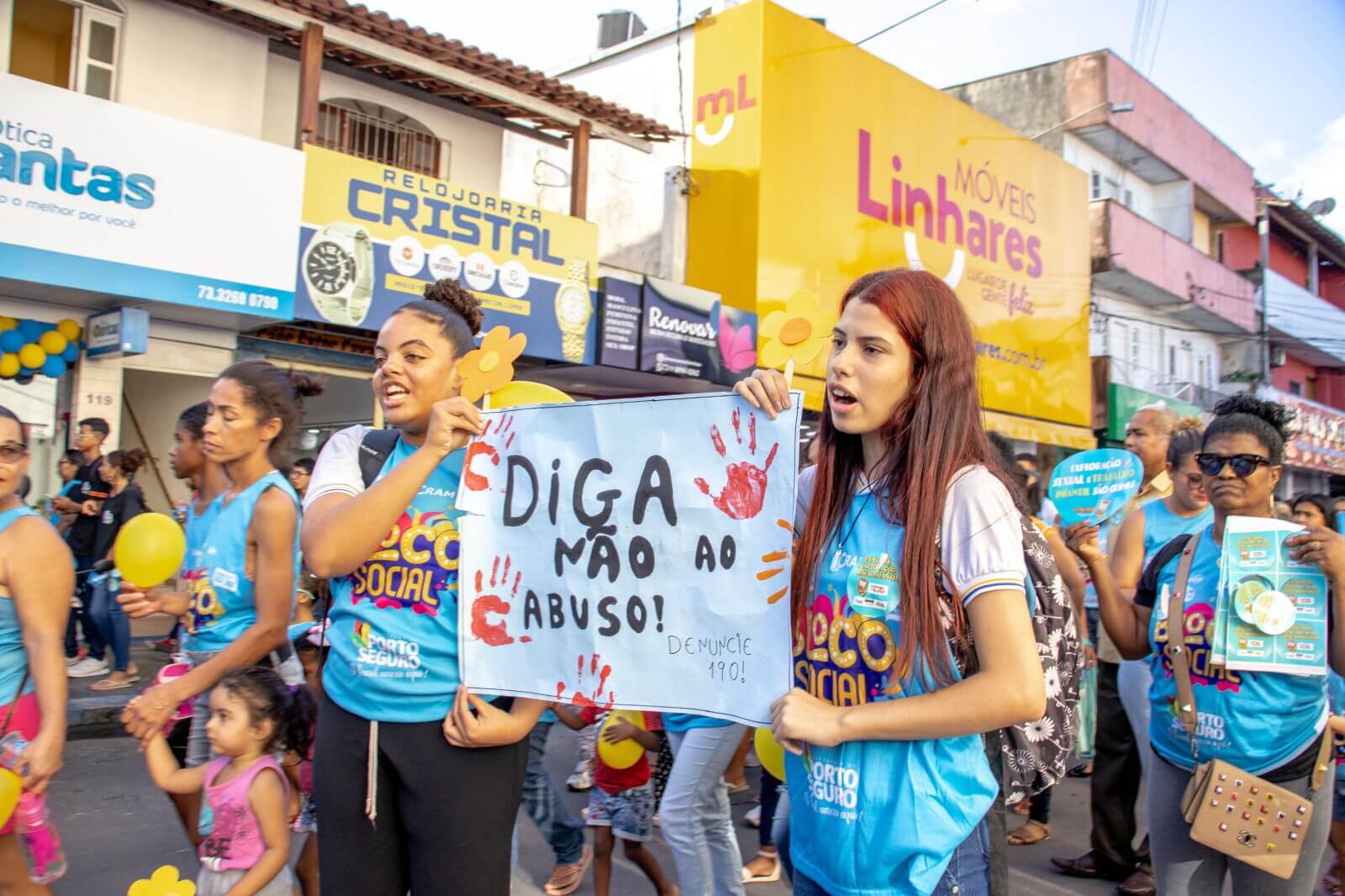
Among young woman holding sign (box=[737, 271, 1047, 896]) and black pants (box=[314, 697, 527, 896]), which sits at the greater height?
young woman holding sign (box=[737, 271, 1047, 896])

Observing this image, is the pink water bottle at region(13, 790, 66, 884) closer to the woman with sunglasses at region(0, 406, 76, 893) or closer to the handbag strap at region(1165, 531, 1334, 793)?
the woman with sunglasses at region(0, 406, 76, 893)

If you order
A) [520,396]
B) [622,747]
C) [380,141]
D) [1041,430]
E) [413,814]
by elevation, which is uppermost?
[380,141]

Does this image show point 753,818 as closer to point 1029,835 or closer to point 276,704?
point 1029,835

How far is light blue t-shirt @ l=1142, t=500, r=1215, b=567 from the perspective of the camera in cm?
400

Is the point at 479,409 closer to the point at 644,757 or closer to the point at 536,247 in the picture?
the point at 644,757

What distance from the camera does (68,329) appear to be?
8.59 metres

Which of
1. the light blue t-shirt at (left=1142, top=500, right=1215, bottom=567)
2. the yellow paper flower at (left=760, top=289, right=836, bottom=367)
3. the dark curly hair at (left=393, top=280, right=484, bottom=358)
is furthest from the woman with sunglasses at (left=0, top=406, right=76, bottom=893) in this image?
the light blue t-shirt at (left=1142, top=500, right=1215, bottom=567)

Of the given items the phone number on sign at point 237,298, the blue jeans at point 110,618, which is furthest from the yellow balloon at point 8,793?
the phone number on sign at point 237,298

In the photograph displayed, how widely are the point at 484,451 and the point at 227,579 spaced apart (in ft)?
4.26

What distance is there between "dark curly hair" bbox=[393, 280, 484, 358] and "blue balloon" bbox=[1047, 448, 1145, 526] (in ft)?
8.16

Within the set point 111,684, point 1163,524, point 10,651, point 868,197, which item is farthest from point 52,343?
point 868,197

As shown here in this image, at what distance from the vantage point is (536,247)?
427 inches

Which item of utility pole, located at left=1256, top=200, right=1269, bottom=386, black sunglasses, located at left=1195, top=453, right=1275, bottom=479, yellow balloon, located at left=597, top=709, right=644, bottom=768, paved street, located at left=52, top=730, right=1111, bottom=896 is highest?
utility pole, located at left=1256, top=200, right=1269, bottom=386

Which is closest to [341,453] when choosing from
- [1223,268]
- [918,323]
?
[918,323]
